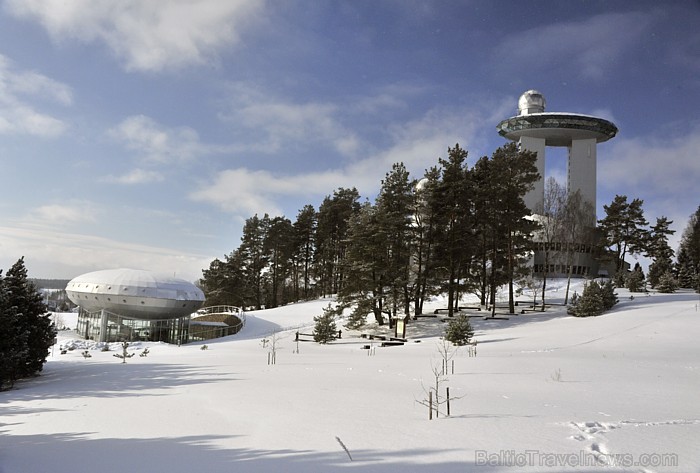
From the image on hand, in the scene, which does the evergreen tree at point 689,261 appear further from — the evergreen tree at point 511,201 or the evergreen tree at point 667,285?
the evergreen tree at point 511,201

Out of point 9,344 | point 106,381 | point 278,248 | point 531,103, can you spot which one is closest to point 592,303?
point 106,381

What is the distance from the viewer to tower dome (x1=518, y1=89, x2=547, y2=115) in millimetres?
74312

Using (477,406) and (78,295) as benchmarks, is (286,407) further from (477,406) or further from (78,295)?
(78,295)

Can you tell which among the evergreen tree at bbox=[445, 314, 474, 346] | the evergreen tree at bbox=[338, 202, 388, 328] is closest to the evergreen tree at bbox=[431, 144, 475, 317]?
the evergreen tree at bbox=[338, 202, 388, 328]

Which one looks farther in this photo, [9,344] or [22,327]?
[22,327]

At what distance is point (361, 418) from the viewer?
7.36 m

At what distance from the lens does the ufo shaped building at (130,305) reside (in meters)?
37.7

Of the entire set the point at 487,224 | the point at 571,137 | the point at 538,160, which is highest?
the point at 571,137

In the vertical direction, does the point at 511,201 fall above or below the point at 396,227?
above

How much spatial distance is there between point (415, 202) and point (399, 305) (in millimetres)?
7912

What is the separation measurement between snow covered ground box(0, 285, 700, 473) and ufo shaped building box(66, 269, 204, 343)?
75.9 feet

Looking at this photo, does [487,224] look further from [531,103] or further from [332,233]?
[531,103]

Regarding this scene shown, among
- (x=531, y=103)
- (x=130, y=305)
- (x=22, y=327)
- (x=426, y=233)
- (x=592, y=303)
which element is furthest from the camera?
(x=531, y=103)

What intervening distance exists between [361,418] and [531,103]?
77.6 metres
